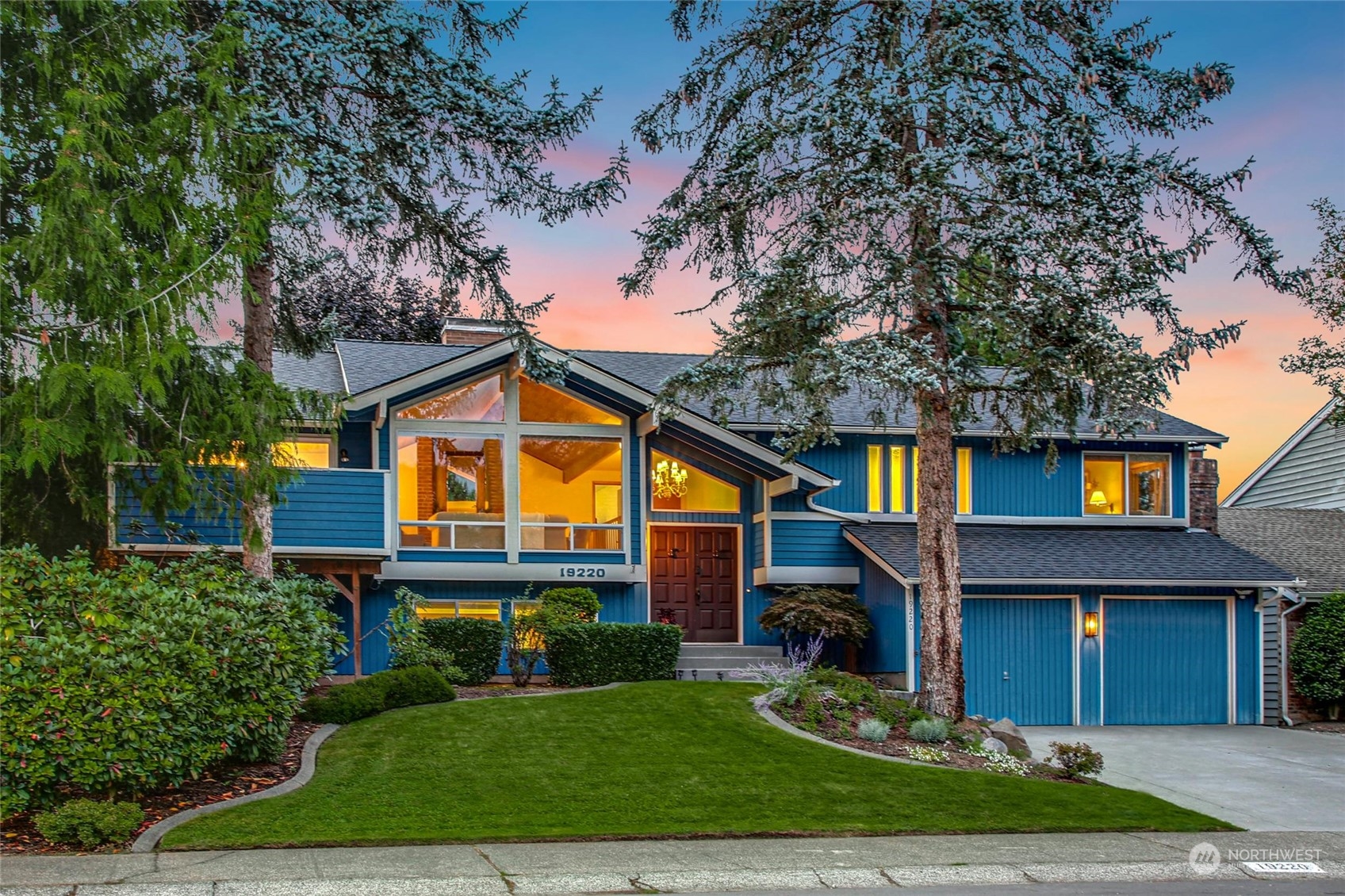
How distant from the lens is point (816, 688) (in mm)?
16297

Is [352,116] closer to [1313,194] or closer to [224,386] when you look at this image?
[224,386]

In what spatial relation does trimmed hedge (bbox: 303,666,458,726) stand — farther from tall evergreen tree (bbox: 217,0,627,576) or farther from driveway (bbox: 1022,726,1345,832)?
driveway (bbox: 1022,726,1345,832)

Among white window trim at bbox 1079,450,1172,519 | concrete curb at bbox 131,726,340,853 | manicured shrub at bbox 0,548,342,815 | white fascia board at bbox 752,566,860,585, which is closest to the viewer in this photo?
manicured shrub at bbox 0,548,342,815

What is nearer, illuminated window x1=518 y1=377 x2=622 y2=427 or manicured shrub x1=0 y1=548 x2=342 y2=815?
manicured shrub x1=0 y1=548 x2=342 y2=815

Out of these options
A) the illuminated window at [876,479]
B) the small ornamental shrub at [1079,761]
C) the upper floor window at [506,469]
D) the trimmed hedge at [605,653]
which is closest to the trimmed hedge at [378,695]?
the trimmed hedge at [605,653]

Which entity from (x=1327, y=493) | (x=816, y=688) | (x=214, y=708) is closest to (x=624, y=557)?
(x=816, y=688)

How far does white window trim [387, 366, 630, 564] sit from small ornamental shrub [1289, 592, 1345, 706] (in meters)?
11.9

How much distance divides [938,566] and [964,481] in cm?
751

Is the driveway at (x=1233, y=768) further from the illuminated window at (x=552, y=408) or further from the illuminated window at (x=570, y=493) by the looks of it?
the illuminated window at (x=552, y=408)

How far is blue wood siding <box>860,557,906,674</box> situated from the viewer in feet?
66.2

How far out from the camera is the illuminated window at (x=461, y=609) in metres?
20.1

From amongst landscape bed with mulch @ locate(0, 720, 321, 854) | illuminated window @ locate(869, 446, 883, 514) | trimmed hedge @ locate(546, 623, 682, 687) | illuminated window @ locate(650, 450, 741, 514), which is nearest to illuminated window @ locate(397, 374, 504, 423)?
illuminated window @ locate(650, 450, 741, 514)

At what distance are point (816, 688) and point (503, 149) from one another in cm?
838

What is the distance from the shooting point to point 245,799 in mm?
10945
